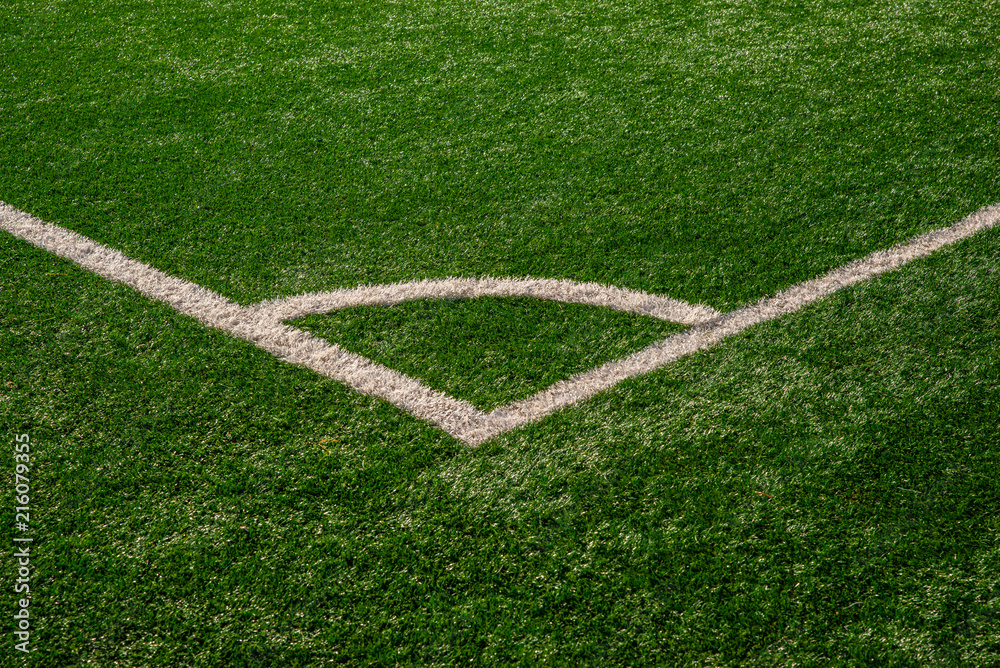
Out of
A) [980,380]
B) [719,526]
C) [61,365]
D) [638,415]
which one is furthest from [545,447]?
[61,365]

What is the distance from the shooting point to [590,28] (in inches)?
194

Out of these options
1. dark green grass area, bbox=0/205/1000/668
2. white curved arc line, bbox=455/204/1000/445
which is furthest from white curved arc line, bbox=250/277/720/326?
dark green grass area, bbox=0/205/1000/668

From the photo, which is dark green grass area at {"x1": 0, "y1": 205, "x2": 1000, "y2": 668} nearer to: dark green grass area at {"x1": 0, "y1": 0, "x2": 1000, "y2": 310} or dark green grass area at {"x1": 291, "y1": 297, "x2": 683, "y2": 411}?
dark green grass area at {"x1": 291, "y1": 297, "x2": 683, "y2": 411}

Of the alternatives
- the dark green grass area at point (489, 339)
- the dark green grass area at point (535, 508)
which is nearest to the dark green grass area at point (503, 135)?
the dark green grass area at point (489, 339)

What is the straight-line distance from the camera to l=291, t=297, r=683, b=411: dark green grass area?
2512mm

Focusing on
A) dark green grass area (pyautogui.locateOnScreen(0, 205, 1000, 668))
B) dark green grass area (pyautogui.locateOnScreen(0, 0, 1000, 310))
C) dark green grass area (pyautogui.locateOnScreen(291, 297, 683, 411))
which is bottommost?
dark green grass area (pyautogui.locateOnScreen(0, 205, 1000, 668))

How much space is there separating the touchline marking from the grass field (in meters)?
0.05

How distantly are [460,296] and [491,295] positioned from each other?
0.11 meters

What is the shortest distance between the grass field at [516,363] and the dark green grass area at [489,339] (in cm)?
1

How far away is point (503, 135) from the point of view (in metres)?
3.88

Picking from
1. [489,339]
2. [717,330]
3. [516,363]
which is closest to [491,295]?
[489,339]

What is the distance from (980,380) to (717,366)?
0.74 meters

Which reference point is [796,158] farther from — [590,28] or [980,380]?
[590,28]

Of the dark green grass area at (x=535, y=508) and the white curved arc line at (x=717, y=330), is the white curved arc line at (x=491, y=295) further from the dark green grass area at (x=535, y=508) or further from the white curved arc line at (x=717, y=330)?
the dark green grass area at (x=535, y=508)
